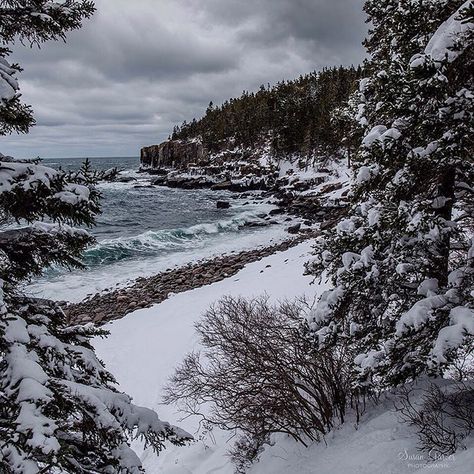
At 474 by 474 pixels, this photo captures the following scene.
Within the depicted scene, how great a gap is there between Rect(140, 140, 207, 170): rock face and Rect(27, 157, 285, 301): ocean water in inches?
1839

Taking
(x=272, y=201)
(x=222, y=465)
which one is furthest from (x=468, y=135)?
(x=272, y=201)

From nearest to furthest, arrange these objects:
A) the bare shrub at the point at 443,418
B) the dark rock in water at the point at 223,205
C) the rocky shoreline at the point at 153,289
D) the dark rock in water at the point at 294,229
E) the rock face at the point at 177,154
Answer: the bare shrub at the point at 443,418 → the rocky shoreline at the point at 153,289 → the dark rock in water at the point at 294,229 → the dark rock in water at the point at 223,205 → the rock face at the point at 177,154

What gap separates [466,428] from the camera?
16.5 ft

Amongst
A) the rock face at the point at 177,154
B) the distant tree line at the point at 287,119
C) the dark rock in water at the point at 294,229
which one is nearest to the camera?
the dark rock in water at the point at 294,229

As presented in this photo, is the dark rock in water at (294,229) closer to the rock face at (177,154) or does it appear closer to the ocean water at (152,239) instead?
the ocean water at (152,239)

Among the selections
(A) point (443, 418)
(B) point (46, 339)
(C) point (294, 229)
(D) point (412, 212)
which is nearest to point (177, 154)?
(C) point (294, 229)

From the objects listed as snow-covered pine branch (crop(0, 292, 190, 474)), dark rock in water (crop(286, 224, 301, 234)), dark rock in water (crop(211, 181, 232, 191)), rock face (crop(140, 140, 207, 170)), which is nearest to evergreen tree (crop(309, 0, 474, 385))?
snow-covered pine branch (crop(0, 292, 190, 474))

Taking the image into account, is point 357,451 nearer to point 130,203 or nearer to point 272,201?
point 272,201

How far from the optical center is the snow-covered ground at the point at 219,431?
5.50m

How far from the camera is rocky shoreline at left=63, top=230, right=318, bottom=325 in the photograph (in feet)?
62.7

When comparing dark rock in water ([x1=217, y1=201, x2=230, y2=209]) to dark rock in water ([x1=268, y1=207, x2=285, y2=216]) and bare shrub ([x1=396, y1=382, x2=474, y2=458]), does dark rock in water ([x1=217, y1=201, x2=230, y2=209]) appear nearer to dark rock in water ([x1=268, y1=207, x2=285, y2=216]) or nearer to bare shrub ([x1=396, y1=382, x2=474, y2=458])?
dark rock in water ([x1=268, y1=207, x2=285, y2=216])

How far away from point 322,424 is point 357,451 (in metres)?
1.52

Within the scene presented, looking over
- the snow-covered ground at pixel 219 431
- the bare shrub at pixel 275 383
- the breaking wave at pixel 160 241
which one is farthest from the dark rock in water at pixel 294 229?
the bare shrub at pixel 275 383

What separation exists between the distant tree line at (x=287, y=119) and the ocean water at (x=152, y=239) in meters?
20.1
